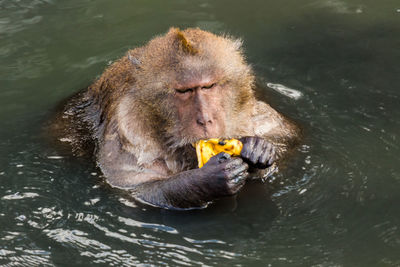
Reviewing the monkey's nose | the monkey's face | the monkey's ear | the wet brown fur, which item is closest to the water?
the wet brown fur

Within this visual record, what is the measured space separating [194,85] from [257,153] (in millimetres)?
1076

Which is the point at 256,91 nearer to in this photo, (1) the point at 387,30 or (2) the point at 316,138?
(2) the point at 316,138

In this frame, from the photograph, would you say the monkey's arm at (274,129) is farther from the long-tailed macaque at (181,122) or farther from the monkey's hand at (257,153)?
the monkey's hand at (257,153)

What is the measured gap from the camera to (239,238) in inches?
286

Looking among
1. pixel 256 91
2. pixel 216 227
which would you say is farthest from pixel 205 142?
pixel 256 91

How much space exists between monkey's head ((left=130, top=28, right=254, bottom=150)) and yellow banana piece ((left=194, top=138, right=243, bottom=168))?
93 mm

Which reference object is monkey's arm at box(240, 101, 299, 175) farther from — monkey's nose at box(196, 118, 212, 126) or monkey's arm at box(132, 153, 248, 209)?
monkey's nose at box(196, 118, 212, 126)

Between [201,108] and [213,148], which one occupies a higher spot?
[201,108]

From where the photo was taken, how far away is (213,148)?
771 cm

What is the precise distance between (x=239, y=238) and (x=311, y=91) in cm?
406

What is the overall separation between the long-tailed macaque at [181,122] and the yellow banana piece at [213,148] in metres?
0.09

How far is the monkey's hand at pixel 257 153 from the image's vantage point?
783 centimetres

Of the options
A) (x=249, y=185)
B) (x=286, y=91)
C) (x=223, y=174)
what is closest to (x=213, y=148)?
(x=223, y=174)

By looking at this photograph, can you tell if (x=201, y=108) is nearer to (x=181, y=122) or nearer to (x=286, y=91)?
(x=181, y=122)
